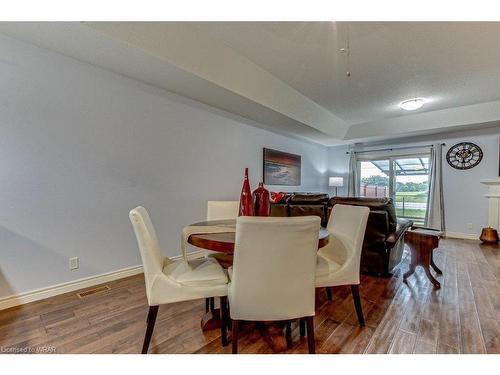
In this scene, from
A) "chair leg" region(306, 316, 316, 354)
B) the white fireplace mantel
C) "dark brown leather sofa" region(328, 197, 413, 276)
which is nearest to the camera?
"chair leg" region(306, 316, 316, 354)

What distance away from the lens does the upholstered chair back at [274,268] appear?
3.73ft

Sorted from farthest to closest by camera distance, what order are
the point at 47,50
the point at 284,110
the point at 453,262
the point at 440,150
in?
the point at 440,150
the point at 284,110
the point at 453,262
the point at 47,50

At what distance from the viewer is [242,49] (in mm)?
2635

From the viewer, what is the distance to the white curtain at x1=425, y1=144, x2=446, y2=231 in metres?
5.00

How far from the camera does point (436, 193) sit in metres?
5.07

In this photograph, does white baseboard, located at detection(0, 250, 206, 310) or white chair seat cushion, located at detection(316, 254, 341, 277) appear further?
white baseboard, located at detection(0, 250, 206, 310)

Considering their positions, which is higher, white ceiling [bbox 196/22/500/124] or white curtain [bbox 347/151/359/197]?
white ceiling [bbox 196/22/500/124]

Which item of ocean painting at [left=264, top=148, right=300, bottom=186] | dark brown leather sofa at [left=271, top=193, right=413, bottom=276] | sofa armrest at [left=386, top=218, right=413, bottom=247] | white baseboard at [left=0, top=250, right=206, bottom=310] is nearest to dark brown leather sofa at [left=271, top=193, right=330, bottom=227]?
dark brown leather sofa at [left=271, top=193, right=413, bottom=276]

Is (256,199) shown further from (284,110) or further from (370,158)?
(370,158)

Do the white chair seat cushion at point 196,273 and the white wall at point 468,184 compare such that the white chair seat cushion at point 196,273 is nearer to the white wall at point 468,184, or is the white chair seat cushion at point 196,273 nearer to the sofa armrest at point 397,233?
the sofa armrest at point 397,233

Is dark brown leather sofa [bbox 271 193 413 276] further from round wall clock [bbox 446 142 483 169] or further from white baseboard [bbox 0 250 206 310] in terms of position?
round wall clock [bbox 446 142 483 169]

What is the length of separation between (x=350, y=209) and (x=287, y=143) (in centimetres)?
354

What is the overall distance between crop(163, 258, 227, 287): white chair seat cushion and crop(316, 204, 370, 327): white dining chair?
2.24 feet
